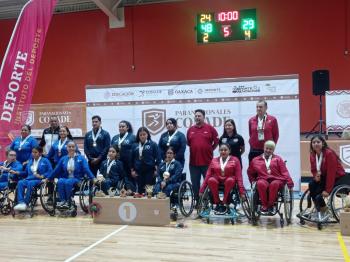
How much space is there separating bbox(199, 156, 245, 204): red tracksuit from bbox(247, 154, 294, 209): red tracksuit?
0.17 metres

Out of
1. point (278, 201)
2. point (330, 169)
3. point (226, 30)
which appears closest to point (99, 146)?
point (278, 201)

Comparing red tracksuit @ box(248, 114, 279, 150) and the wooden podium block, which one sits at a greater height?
red tracksuit @ box(248, 114, 279, 150)

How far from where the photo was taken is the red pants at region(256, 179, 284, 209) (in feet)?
13.3

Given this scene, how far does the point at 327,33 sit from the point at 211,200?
18.9ft

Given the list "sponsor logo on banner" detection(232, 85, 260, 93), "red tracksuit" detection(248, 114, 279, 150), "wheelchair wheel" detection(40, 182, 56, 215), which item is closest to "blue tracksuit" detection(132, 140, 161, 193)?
"wheelchair wheel" detection(40, 182, 56, 215)

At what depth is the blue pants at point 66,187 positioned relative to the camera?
4728mm

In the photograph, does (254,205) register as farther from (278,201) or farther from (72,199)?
(72,199)

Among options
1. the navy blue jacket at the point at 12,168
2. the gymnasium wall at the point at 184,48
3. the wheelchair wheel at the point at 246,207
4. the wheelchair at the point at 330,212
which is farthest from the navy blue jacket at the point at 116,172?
the gymnasium wall at the point at 184,48

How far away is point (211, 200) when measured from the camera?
4.33 m

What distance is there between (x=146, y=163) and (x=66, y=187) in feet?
3.06

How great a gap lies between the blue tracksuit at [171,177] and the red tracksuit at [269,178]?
0.76 meters

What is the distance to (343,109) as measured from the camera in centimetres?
716

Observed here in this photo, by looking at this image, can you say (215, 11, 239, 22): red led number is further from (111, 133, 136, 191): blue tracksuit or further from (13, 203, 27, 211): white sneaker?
(13, 203, 27, 211): white sneaker

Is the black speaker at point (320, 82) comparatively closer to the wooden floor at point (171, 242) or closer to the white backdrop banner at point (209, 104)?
the white backdrop banner at point (209, 104)
